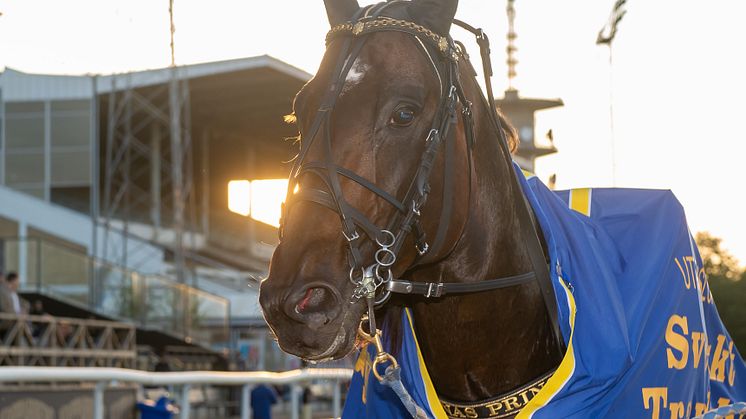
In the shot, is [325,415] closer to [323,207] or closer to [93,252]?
[323,207]

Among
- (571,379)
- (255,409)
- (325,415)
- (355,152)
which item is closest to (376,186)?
(355,152)

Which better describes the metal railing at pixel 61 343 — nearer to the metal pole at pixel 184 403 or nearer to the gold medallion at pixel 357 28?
the metal pole at pixel 184 403

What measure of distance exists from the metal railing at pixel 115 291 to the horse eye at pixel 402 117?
51.4ft

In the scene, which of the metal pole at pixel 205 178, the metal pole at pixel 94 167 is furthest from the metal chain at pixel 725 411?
the metal pole at pixel 205 178

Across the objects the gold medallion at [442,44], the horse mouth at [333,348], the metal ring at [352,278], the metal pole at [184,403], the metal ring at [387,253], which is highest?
the gold medallion at [442,44]

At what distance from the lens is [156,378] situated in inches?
222

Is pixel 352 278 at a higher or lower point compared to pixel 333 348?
higher

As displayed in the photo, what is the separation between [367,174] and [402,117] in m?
0.18

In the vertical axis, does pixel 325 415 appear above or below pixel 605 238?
below

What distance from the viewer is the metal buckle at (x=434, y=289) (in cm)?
276

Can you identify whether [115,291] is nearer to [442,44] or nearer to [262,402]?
[262,402]

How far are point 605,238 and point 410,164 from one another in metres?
1.08

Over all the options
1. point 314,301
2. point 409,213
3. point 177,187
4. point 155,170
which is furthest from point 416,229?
point 155,170

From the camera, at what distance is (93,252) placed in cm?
2617
